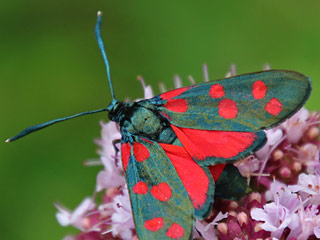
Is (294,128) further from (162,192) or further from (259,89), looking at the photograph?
(162,192)

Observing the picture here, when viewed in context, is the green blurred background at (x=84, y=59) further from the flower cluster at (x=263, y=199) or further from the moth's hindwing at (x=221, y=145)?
the moth's hindwing at (x=221, y=145)

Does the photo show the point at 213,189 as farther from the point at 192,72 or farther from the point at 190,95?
the point at 192,72

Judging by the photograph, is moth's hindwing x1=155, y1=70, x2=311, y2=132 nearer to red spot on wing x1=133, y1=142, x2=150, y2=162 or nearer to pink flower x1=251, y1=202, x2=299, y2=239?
red spot on wing x1=133, y1=142, x2=150, y2=162

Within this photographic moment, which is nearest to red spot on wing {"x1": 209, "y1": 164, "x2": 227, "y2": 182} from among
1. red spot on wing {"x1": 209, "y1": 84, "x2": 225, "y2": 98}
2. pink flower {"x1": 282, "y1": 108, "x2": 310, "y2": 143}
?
red spot on wing {"x1": 209, "y1": 84, "x2": 225, "y2": 98}

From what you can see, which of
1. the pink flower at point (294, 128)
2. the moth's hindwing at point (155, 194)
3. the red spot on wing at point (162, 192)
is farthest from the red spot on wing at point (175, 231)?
the pink flower at point (294, 128)

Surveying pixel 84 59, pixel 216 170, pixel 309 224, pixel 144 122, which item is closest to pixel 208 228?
pixel 216 170

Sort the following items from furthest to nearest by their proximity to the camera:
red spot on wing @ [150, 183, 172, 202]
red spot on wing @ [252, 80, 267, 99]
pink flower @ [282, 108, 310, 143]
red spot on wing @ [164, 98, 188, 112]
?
pink flower @ [282, 108, 310, 143] → red spot on wing @ [164, 98, 188, 112] → red spot on wing @ [252, 80, 267, 99] → red spot on wing @ [150, 183, 172, 202]
